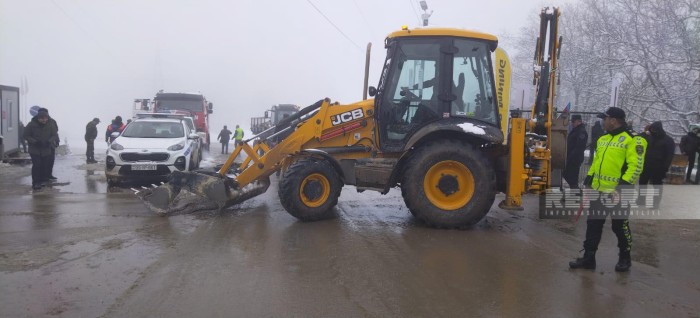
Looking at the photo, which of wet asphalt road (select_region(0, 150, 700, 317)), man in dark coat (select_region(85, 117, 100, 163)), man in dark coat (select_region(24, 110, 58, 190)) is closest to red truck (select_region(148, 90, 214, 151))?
man in dark coat (select_region(85, 117, 100, 163))

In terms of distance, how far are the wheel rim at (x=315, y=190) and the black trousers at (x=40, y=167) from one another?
22.0 ft

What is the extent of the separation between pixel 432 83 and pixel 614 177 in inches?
117

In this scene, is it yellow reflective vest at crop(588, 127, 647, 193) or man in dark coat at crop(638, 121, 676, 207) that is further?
man in dark coat at crop(638, 121, 676, 207)

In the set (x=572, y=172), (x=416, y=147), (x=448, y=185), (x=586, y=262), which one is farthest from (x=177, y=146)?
(x=586, y=262)

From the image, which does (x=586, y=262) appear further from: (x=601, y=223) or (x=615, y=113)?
(x=615, y=113)

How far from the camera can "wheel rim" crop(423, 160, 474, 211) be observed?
7.14m

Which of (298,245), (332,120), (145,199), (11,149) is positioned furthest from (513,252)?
(11,149)

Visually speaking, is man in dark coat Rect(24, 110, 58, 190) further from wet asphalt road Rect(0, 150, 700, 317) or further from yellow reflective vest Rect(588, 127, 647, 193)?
yellow reflective vest Rect(588, 127, 647, 193)

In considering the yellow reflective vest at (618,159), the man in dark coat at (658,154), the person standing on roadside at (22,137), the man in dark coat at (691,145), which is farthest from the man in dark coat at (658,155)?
the person standing on roadside at (22,137)

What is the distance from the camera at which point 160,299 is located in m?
4.34

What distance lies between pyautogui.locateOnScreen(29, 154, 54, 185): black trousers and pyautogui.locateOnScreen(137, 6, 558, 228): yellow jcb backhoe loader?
4.35m

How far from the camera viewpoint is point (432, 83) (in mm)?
7402

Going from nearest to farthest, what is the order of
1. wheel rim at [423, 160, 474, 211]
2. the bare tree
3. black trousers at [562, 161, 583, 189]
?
wheel rim at [423, 160, 474, 211]
black trousers at [562, 161, 583, 189]
the bare tree

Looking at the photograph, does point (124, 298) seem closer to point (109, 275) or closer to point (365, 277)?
point (109, 275)
